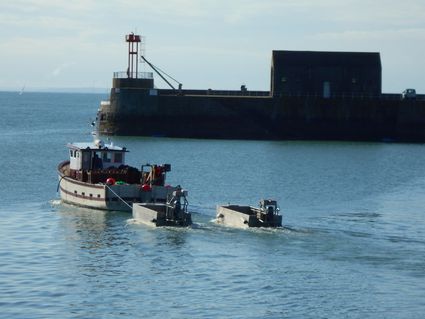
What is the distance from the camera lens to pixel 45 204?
4266 cm

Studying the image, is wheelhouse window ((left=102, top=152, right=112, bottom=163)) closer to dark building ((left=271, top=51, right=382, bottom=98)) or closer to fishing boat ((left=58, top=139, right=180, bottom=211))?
fishing boat ((left=58, top=139, right=180, bottom=211))

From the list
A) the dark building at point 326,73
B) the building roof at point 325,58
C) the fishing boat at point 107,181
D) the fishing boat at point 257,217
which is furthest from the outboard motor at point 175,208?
the building roof at point 325,58

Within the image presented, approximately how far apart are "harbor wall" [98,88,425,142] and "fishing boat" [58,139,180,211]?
1339 inches

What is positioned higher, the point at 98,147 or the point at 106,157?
the point at 98,147

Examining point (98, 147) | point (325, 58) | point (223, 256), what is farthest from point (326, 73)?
point (223, 256)

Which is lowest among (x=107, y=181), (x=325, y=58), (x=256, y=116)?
(x=107, y=181)

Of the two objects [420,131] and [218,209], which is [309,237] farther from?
[420,131]

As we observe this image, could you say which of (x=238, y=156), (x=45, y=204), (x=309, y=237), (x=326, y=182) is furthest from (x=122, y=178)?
(x=238, y=156)

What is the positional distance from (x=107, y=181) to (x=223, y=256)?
1009cm

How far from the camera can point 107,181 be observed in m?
40.3

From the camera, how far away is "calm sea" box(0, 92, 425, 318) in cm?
2608

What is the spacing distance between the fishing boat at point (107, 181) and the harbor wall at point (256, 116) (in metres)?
34.0

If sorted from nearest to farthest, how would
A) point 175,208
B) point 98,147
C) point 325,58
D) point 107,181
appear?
point 175,208 → point 107,181 → point 98,147 → point 325,58

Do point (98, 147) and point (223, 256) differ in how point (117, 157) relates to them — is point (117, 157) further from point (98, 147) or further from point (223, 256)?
point (223, 256)
